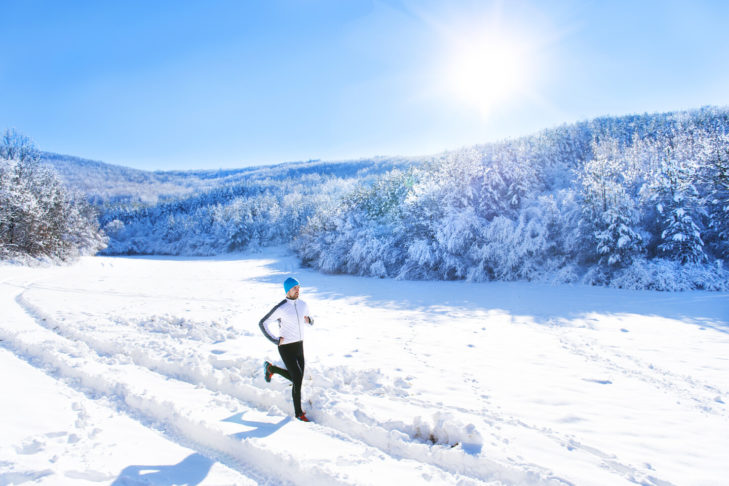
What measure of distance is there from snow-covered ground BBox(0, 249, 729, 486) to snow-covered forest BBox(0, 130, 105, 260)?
19179mm

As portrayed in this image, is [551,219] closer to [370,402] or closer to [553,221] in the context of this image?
[553,221]

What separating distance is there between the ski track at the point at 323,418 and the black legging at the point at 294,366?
0.33 m

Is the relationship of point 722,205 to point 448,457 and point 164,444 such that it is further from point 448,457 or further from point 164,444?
point 164,444

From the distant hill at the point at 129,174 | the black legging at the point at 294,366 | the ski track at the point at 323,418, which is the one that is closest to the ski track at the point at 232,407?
the ski track at the point at 323,418

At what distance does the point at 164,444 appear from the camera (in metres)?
3.56

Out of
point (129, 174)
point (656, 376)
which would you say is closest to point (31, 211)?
point (656, 376)

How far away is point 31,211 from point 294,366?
102ft

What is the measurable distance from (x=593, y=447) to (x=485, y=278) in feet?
60.8

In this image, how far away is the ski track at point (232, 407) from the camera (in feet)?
10.5

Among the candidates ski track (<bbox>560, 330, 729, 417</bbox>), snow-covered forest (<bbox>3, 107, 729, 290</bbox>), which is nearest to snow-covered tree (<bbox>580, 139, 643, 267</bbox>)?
snow-covered forest (<bbox>3, 107, 729, 290</bbox>)

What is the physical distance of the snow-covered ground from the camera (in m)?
3.25

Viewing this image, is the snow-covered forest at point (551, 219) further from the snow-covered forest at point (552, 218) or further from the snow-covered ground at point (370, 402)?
the snow-covered ground at point (370, 402)

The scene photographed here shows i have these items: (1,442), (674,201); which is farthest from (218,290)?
(674,201)

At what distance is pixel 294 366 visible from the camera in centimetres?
437
